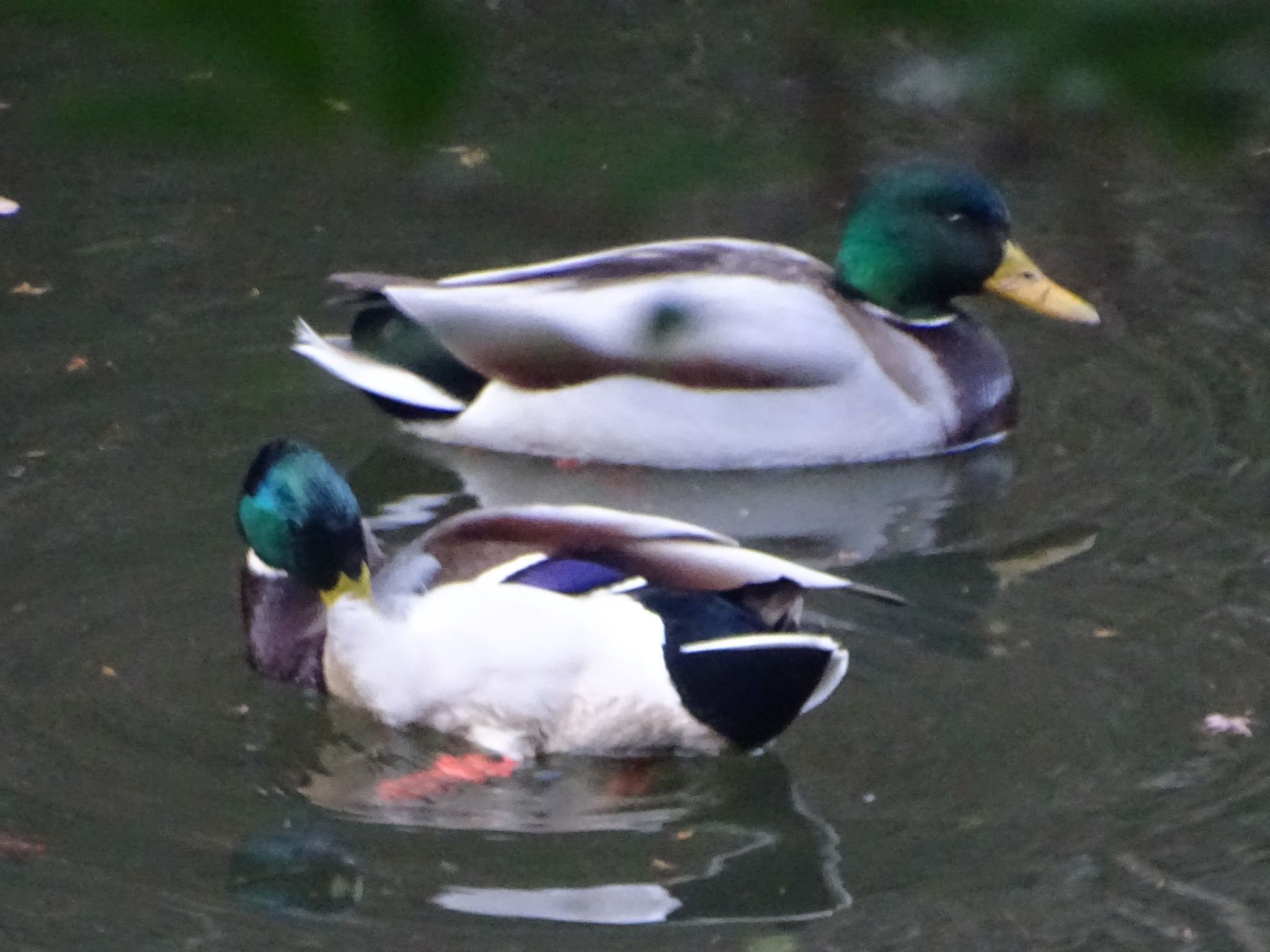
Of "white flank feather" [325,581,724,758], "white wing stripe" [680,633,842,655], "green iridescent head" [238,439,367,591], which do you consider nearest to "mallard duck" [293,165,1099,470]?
"green iridescent head" [238,439,367,591]

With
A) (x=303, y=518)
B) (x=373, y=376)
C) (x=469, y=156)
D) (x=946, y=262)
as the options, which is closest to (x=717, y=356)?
(x=946, y=262)

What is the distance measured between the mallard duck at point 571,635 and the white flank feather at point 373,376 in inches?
56.0

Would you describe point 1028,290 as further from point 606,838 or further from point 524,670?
point 606,838

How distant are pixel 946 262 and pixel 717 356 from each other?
2.57 feet

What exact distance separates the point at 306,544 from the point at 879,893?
1.33 metres

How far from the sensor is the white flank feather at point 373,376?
5641 mm

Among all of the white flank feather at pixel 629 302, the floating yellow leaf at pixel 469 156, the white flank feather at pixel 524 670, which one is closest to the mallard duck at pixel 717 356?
the white flank feather at pixel 629 302

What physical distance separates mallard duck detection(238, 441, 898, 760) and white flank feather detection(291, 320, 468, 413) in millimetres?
1422

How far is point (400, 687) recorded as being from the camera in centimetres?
409

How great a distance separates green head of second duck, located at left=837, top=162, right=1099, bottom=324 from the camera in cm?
576

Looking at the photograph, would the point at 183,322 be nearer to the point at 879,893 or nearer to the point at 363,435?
the point at 363,435

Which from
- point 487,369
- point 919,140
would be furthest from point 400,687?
point 919,140

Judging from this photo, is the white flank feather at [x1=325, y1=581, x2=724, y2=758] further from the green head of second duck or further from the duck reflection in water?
the green head of second duck

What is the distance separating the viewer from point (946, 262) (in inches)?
230
